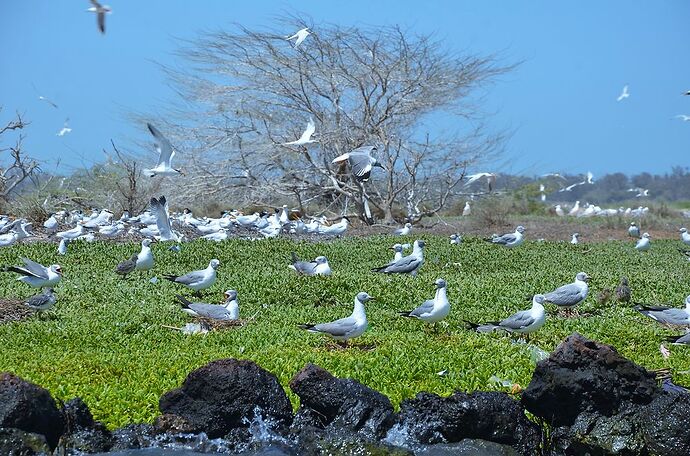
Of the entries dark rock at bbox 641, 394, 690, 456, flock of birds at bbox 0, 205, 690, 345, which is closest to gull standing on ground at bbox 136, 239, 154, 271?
flock of birds at bbox 0, 205, 690, 345

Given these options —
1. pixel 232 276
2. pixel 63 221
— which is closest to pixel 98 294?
pixel 232 276

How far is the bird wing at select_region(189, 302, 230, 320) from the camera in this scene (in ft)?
38.1

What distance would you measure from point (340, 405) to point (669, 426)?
2.53m

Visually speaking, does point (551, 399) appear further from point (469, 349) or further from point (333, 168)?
point (333, 168)

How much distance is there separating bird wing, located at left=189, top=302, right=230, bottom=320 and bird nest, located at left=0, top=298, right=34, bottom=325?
2187 mm

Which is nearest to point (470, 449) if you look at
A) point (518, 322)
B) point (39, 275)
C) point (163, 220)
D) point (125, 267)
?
point (518, 322)

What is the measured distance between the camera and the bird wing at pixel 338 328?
33.9 ft

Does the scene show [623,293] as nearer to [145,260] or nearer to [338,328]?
[338,328]

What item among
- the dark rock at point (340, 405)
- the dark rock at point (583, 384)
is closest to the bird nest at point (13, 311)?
the dark rock at point (340, 405)

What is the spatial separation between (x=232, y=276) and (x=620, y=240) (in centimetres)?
1384

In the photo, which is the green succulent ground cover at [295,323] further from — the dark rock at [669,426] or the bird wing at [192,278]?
the dark rock at [669,426]

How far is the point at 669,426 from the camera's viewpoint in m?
7.43

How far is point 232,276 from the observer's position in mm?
15289

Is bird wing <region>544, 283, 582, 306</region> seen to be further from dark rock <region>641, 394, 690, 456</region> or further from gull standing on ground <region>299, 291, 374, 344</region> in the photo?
dark rock <region>641, 394, 690, 456</region>
